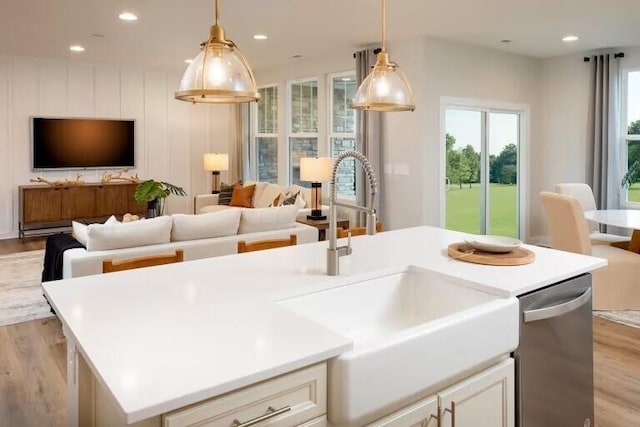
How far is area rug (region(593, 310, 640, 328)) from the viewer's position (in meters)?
4.22

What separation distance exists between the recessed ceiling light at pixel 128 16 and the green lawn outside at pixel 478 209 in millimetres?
3969

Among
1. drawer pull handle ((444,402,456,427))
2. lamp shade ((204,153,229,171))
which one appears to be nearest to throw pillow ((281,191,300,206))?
lamp shade ((204,153,229,171))

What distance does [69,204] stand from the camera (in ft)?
25.6

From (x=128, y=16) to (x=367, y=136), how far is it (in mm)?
2952

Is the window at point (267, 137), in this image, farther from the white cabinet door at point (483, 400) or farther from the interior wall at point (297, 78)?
the white cabinet door at point (483, 400)

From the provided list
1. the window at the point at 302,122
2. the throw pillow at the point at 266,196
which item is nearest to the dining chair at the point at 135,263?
the throw pillow at the point at 266,196

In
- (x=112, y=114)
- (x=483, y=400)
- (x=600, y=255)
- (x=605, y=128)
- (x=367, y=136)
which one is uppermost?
(x=112, y=114)

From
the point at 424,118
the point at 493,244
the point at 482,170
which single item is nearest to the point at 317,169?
the point at 424,118

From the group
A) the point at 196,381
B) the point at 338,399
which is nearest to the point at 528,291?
the point at 338,399

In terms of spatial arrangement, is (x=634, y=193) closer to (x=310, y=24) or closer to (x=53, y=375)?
(x=310, y=24)

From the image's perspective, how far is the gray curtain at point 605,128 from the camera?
6477mm

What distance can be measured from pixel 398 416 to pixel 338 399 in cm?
24

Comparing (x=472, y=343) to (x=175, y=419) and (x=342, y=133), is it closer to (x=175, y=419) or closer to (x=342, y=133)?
(x=175, y=419)

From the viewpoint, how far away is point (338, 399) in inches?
53.2
